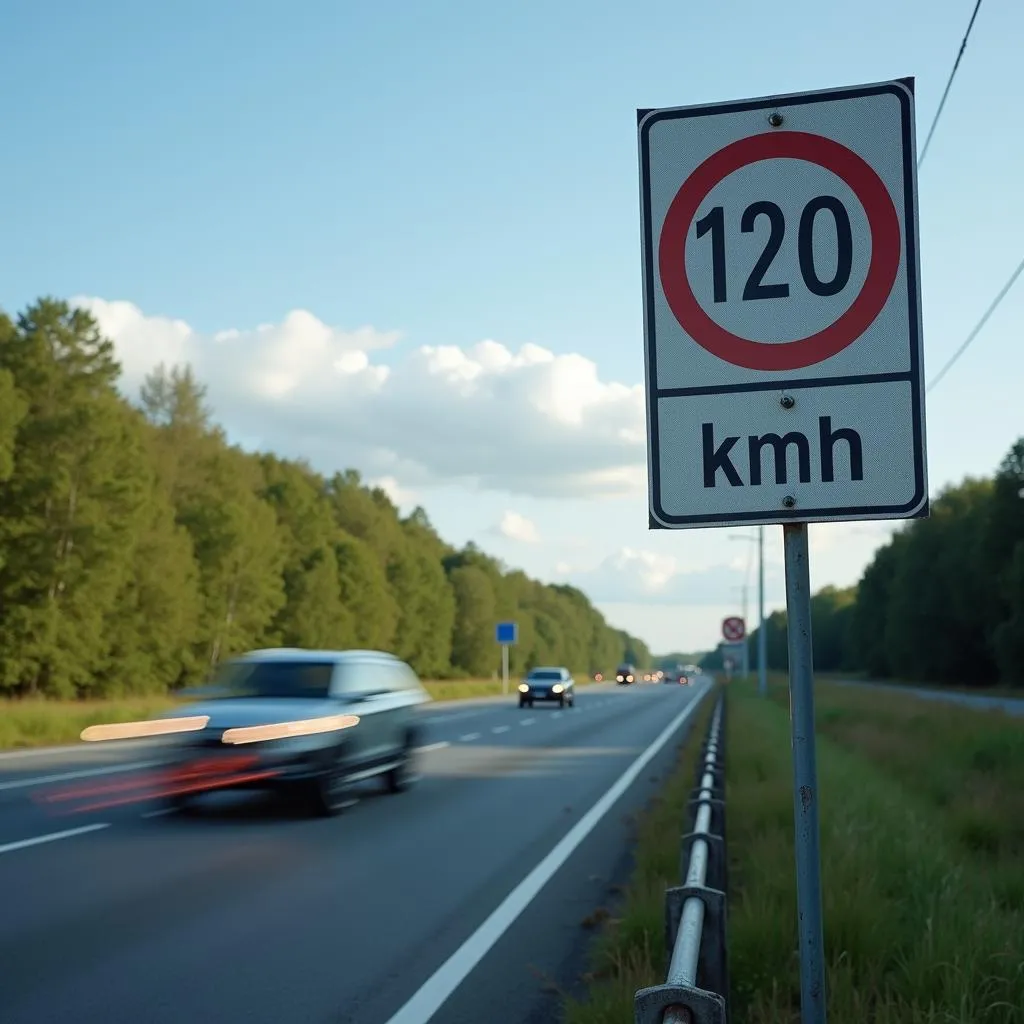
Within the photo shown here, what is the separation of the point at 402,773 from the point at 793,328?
13.7m

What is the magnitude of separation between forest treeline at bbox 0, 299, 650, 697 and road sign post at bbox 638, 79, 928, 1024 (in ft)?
150

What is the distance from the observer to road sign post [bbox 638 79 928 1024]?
277 centimetres

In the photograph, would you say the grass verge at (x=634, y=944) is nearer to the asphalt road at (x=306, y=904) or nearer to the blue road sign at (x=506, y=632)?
the asphalt road at (x=306, y=904)

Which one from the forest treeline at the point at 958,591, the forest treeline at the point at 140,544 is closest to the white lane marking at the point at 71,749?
the forest treeline at the point at 140,544

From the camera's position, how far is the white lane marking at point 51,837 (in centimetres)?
1062

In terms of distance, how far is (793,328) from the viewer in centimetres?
286

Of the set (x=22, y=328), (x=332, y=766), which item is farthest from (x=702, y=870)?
(x=22, y=328)

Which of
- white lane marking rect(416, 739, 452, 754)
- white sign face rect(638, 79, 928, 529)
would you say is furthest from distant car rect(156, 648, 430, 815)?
white sign face rect(638, 79, 928, 529)

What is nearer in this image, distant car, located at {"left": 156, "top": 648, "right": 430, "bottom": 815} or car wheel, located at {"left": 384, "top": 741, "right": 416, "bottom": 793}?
distant car, located at {"left": 156, "top": 648, "right": 430, "bottom": 815}

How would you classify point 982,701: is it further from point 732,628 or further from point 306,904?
point 306,904

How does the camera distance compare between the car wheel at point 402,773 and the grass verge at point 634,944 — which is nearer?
the grass verge at point 634,944

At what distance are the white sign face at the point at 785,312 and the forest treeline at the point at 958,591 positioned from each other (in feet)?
222

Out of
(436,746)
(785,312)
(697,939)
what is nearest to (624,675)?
(436,746)

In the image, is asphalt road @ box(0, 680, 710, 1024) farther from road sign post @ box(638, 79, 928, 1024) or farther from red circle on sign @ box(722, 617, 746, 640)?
red circle on sign @ box(722, 617, 746, 640)
